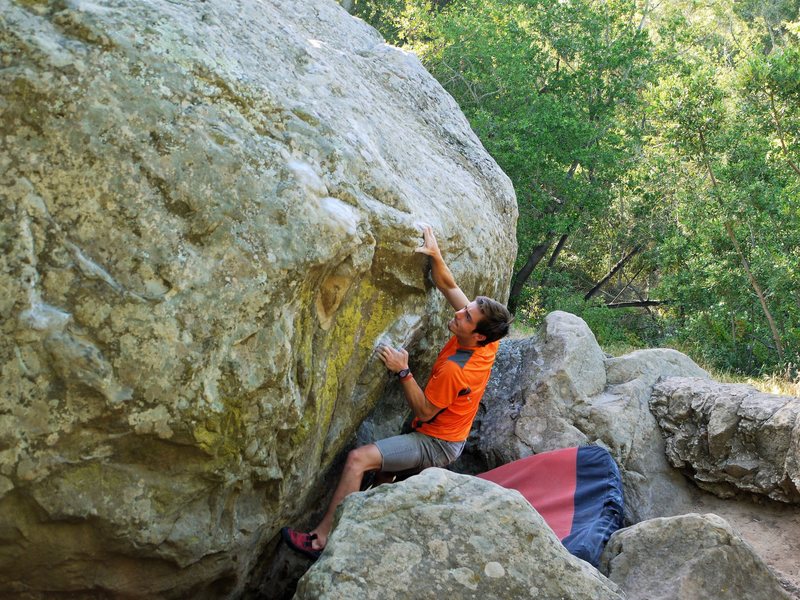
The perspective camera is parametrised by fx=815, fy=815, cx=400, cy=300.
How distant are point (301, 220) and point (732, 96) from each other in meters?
11.6

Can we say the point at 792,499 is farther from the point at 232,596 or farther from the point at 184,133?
the point at 184,133

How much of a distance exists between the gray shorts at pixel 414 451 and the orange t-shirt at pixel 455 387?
5cm

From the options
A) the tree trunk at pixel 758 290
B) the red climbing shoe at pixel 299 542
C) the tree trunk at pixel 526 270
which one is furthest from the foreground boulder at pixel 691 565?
the tree trunk at pixel 526 270

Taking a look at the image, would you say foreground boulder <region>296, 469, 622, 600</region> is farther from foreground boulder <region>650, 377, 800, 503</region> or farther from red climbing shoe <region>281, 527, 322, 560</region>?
foreground boulder <region>650, 377, 800, 503</region>

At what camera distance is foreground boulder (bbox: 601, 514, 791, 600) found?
14.2ft

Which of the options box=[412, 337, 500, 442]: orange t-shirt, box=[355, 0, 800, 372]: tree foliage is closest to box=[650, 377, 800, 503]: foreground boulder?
box=[412, 337, 500, 442]: orange t-shirt

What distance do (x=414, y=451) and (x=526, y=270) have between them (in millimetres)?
10197

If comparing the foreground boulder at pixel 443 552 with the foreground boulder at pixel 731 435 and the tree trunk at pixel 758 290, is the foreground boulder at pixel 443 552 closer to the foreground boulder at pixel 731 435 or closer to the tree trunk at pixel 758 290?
the foreground boulder at pixel 731 435

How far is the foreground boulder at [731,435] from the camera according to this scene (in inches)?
226

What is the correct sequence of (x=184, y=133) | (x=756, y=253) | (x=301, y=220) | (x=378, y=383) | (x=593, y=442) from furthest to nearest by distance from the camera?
(x=756, y=253)
(x=593, y=442)
(x=378, y=383)
(x=301, y=220)
(x=184, y=133)

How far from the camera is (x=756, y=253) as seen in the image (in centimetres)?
1121

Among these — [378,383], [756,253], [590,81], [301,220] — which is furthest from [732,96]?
[301,220]

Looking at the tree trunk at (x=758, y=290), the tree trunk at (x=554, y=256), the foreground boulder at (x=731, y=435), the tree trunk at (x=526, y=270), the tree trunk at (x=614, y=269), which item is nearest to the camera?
the foreground boulder at (x=731, y=435)

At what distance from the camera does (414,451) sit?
5023mm
